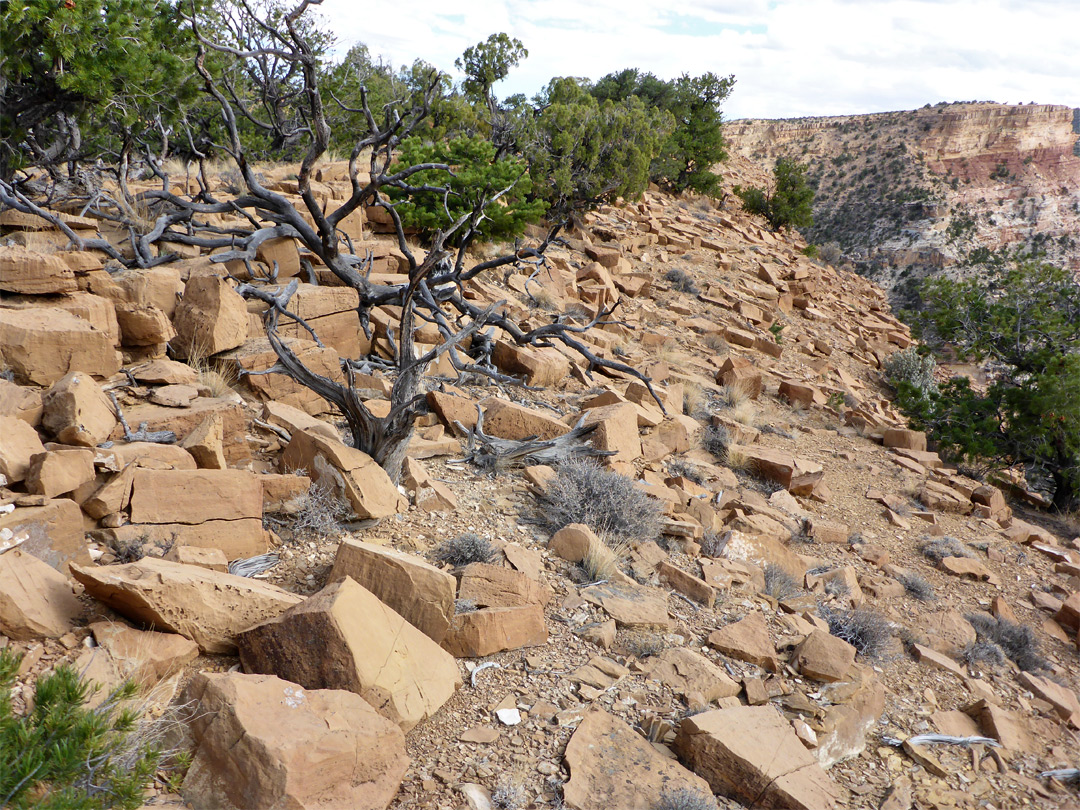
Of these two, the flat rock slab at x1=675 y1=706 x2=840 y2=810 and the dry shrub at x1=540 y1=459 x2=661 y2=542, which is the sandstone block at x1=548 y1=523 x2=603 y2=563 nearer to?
the dry shrub at x1=540 y1=459 x2=661 y2=542

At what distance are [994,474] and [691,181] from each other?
18.4 meters

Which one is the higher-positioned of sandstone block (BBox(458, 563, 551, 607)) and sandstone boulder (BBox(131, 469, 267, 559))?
sandstone boulder (BBox(131, 469, 267, 559))

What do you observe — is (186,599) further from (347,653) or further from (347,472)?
(347,472)

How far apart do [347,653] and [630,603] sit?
215cm

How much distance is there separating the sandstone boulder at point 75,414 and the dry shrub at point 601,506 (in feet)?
10.1

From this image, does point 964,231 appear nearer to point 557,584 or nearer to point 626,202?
point 626,202

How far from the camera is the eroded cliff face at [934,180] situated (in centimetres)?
4312

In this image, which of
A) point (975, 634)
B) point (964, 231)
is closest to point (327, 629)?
point (975, 634)

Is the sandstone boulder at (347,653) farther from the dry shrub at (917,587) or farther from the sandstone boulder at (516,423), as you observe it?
the dry shrub at (917,587)

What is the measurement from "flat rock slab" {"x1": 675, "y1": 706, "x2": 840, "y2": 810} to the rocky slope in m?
0.01

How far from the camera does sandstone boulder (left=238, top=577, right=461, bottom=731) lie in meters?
3.01

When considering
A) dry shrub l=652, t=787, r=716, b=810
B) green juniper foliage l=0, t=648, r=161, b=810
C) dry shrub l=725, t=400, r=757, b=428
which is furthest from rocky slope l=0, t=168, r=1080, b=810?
Result: dry shrub l=725, t=400, r=757, b=428

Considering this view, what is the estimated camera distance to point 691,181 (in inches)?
1051

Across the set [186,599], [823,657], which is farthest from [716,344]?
[186,599]
